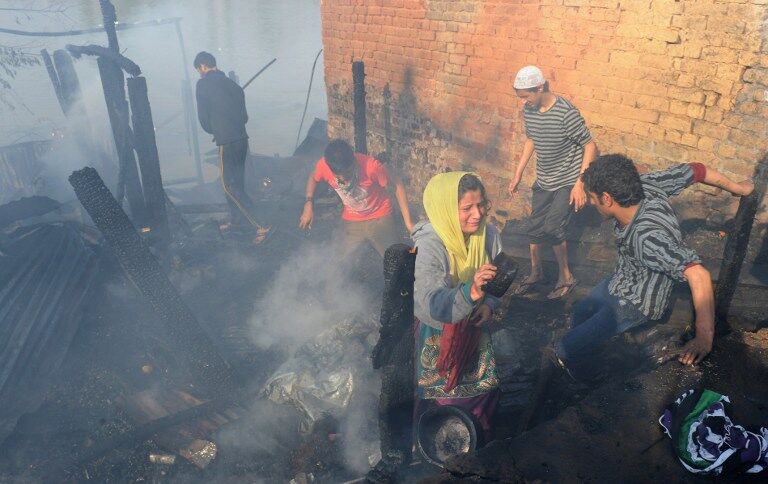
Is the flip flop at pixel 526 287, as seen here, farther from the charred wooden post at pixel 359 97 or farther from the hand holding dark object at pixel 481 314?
the charred wooden post at pixel 359 97

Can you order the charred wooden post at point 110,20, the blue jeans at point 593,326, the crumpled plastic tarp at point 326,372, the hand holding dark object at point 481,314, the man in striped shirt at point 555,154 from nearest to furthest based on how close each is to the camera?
1. the hand holding dark object at point 481,314
2. the blue jeans at point 593,326
3. the crumpled plastic tarp at point 326,372
4. the man in striped shirt at point 555,154
5. the charred wooden post at point 110,20

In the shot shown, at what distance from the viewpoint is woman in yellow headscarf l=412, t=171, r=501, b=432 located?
2861mm

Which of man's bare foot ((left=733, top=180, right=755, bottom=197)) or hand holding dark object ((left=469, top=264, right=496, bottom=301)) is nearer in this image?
hand holding dark object ((left=469, top=264, right=496, bottom=301))

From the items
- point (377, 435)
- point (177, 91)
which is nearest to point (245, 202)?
point (377, 435)

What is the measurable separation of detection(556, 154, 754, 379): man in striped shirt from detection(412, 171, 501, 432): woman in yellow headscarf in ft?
2.42

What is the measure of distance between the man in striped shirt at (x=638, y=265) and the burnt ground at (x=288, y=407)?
12.3 inches

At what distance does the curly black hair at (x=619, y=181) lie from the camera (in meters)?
3.01

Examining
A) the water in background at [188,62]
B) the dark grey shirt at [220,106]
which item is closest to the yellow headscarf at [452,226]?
the dark grey shirt at [220,106]

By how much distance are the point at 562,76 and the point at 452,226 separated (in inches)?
150

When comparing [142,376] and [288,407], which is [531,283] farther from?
[142,376]

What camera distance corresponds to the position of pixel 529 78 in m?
4.85

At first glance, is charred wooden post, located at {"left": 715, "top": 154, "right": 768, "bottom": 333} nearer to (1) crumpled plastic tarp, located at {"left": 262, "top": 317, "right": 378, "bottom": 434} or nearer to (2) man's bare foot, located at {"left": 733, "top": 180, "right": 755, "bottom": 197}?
(2) man's bare foot, located at {"left": 733, "top": 180, "right": 755, "bottom": 197}

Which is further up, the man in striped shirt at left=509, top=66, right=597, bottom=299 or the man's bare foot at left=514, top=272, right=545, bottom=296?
the man in striped shirt at left=509, top=66, right=597, bottom=299

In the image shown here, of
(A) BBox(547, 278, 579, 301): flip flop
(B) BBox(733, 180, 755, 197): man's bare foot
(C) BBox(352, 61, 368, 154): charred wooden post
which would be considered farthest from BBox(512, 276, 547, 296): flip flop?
(C) BBox(352, 61, 368, 154): charred wooden post
